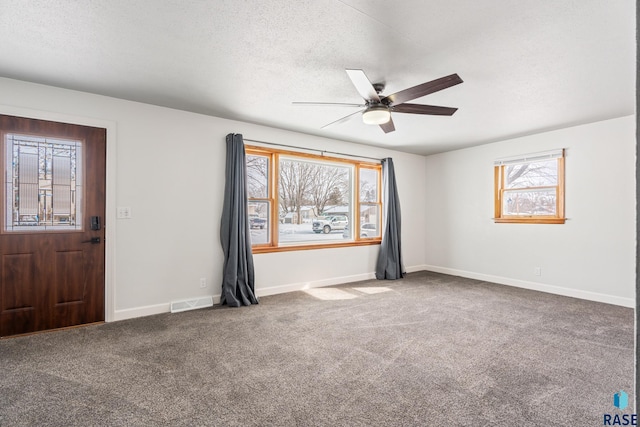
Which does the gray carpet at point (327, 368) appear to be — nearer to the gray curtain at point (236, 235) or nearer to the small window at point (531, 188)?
the gray curtain at point (236, 235)

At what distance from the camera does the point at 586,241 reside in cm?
440

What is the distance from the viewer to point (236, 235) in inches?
161

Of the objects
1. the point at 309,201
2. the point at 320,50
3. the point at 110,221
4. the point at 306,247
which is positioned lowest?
the point at 306,247

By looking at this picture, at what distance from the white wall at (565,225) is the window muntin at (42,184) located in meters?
5.86

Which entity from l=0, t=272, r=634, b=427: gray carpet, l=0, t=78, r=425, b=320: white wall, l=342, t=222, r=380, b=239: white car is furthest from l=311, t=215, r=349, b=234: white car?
l=0, t=272, r=634, b=427: gray carpet

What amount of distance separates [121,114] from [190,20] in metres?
1.98

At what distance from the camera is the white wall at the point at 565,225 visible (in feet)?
13.5

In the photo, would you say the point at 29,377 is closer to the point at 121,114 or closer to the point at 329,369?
the point at 329,369

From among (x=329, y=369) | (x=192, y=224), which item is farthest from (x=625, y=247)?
(x=192, y=224)

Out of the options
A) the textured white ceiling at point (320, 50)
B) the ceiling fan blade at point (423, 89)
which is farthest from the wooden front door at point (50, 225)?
the ceiling fan blade at point (423, 89)

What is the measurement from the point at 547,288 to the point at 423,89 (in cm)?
405

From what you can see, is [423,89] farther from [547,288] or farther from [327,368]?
[547,288]

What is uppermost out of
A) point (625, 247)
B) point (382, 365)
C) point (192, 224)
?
point (192, 224)

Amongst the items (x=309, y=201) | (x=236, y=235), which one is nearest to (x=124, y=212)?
(x=236, y=235)
